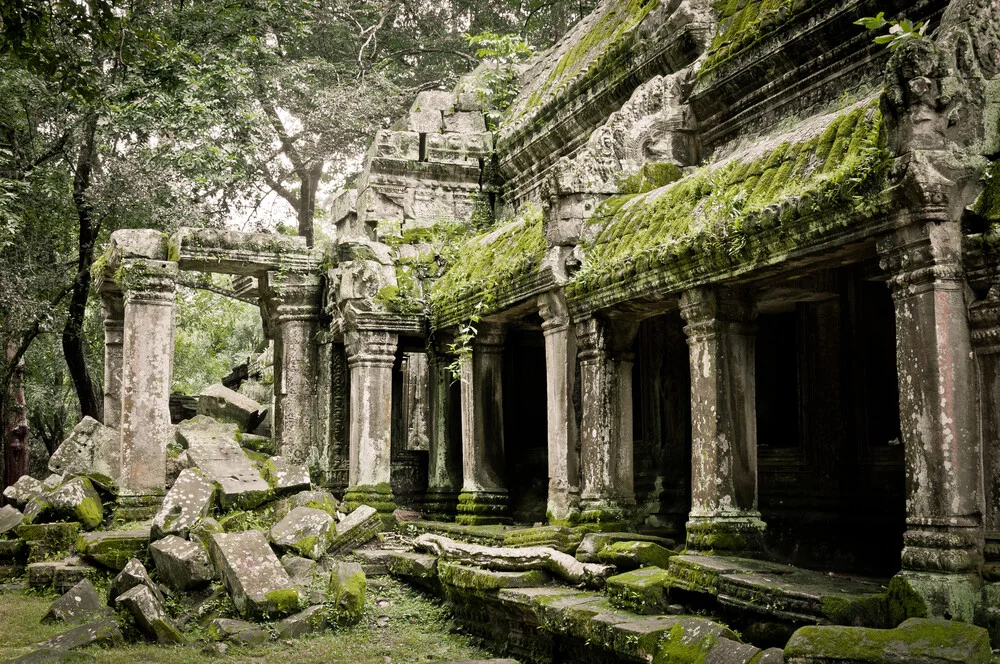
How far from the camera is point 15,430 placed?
60.2ft

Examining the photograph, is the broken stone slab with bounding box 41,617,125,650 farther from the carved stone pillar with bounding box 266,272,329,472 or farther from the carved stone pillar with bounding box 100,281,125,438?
the carved stone pillar with bounding box 100,281,125,438

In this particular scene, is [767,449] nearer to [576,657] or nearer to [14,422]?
[576,657]

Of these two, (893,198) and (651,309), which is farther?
(651,309)

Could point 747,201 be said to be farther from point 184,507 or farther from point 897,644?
point 184,507

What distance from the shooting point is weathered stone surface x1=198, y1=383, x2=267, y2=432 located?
15781mm

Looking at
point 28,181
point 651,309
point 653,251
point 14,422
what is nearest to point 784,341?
point 651,309

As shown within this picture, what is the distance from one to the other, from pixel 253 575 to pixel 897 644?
5.79m

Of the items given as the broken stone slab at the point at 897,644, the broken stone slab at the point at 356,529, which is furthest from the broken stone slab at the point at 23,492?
the broken stone slab at the point at 897,644

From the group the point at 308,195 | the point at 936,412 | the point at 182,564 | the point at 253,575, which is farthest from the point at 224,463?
the point at 308,195

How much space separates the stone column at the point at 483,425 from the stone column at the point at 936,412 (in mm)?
6200

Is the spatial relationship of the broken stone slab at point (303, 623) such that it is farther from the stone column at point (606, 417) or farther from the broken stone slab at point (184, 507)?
the stone column at point (606, 417)

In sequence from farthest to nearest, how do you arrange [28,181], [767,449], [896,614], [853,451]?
[28,181] < [767,449] < [853,451] < [896,614]

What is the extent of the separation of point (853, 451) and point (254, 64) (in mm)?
12631

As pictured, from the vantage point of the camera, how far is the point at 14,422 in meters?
18.3
